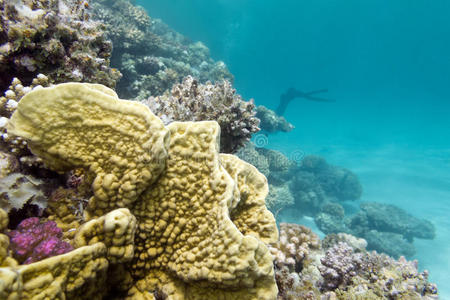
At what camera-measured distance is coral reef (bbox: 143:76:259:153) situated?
3901mm

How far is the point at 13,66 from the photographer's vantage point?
8.52 ft

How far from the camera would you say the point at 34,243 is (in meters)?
1.27

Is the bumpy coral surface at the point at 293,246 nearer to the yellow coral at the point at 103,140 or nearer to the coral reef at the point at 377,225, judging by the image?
the yellow coral at the point at 103,140

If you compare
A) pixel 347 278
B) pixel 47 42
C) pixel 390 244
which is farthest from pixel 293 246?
pixel 390 244

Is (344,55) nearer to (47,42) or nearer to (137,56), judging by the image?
(137,56)

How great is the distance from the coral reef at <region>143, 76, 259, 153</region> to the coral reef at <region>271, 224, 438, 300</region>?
7.01 ft

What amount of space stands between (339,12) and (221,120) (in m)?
160

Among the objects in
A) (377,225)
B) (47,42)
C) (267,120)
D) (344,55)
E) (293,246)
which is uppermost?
(344,55)

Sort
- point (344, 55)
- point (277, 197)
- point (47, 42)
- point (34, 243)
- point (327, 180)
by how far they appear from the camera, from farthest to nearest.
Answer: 1. point (344, 55)
2. point (327, 180)
3. point (277, 197)
4. point (47, 42)
5. point (34, 243)

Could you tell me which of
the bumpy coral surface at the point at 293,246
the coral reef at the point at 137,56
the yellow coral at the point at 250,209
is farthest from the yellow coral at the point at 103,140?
the coral reef at the point at 137,56

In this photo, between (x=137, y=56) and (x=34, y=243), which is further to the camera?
(x=137, y=56)

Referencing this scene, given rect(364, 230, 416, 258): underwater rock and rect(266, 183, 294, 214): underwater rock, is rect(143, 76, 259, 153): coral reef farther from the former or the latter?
rect(364, 230, 416, 258): underwater rock

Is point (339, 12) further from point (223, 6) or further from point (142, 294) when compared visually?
point (142, 294)

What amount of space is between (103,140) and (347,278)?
3.95m
